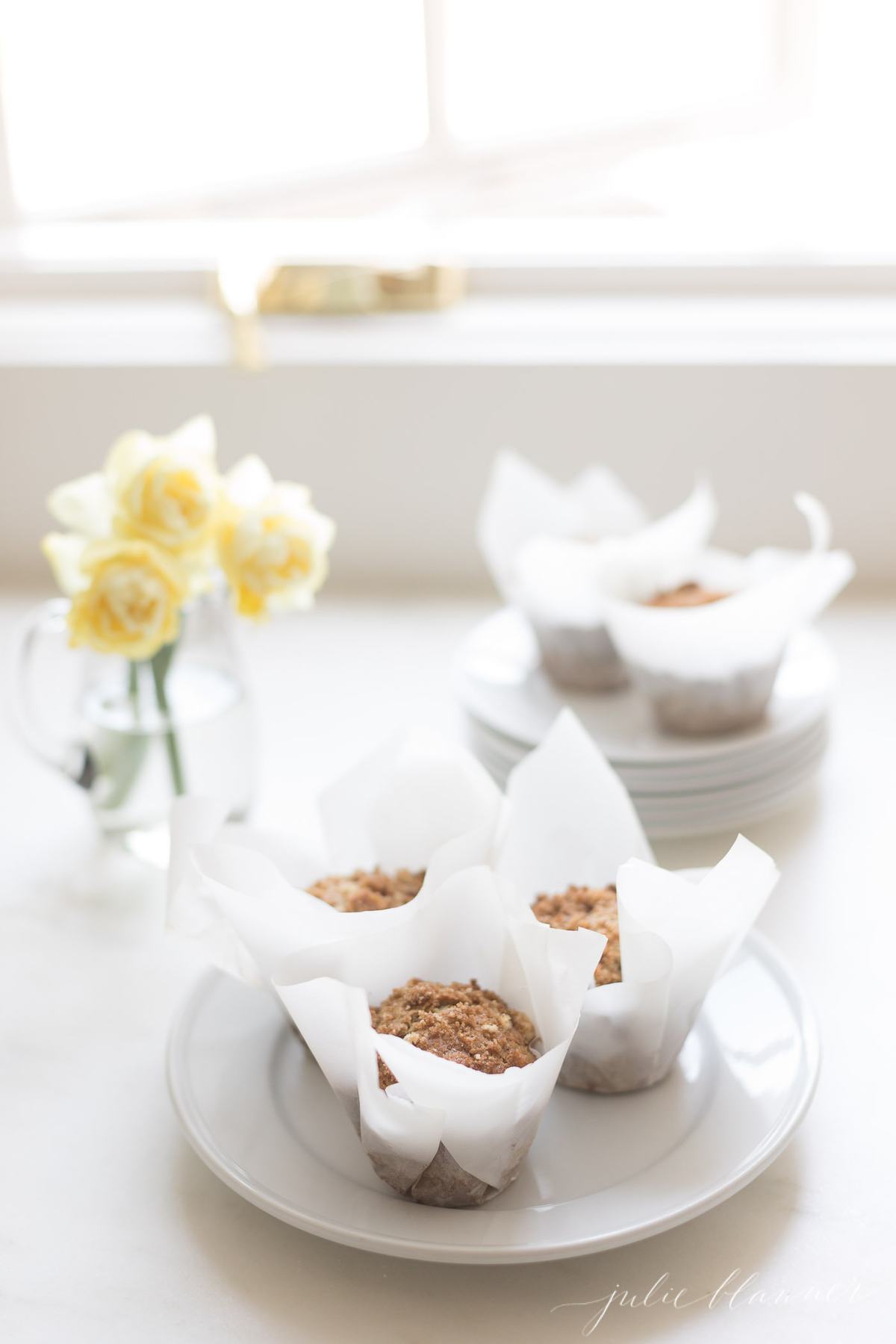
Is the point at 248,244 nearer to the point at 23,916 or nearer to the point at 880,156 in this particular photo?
the point at 880,156

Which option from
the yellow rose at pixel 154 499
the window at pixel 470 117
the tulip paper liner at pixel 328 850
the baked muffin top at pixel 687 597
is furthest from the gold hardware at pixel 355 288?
the tulip paper liner at pixel 328 850

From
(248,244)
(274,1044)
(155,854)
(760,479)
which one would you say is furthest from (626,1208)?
(248,244)

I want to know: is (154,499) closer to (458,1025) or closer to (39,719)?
(39,719)

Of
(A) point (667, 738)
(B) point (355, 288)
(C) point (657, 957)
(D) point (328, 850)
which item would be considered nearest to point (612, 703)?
(A) point (667, 738)

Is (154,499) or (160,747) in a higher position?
(154,499)

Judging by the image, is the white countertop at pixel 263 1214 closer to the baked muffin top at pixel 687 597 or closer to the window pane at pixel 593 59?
the baked muffin top at pixel 687 597

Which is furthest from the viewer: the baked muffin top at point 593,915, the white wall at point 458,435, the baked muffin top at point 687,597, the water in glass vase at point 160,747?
the white wall at point 458,435

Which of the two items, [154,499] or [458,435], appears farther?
[458,435]

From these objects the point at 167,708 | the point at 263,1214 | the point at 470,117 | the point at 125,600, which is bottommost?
the point at 263,1214
